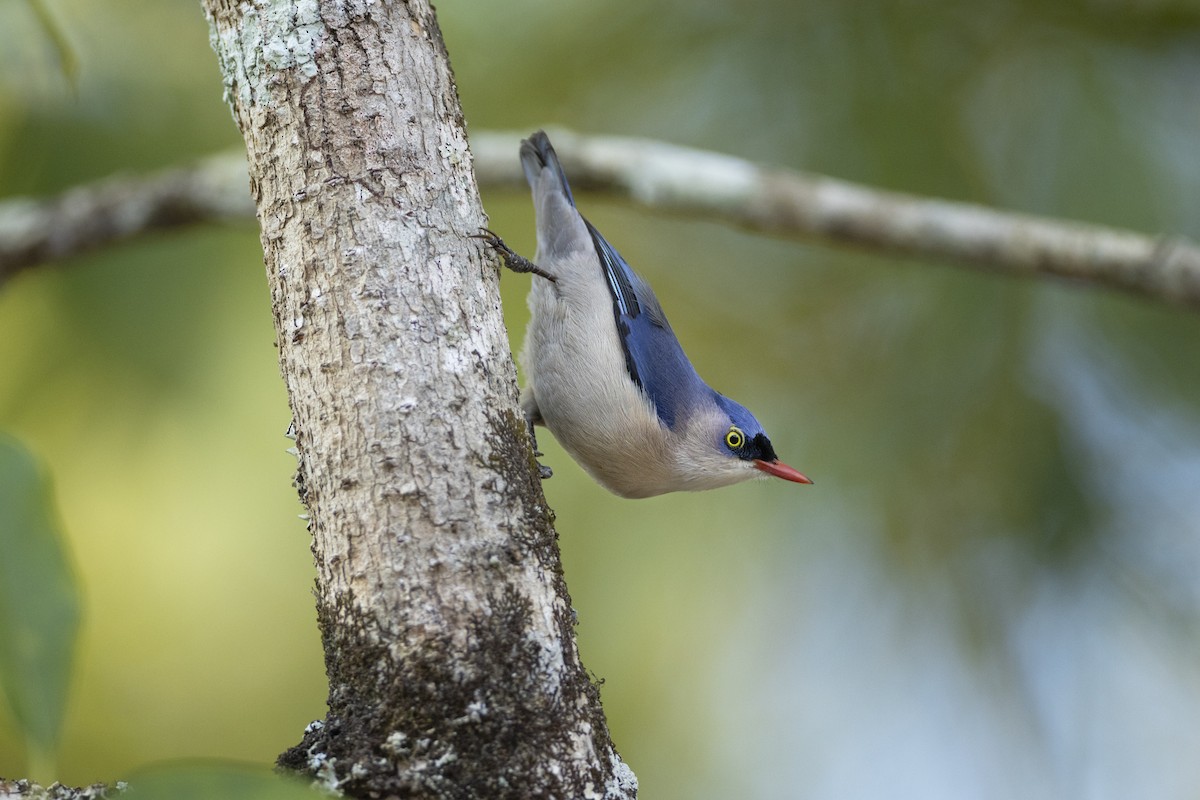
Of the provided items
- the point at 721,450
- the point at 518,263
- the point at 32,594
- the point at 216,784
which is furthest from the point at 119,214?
the point at 216,784

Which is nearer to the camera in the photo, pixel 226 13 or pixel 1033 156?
pixel 226 13

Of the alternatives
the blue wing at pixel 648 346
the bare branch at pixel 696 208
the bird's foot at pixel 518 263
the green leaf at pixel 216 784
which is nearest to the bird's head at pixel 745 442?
the blue wing at pixel 648 346

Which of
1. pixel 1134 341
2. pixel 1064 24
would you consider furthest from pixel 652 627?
pixel 1064 24

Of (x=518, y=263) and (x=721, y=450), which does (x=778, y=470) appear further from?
(x=518, y=263)

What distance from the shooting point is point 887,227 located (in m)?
3.71

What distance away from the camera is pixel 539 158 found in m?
3.69

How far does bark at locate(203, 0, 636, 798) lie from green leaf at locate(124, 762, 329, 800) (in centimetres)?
64

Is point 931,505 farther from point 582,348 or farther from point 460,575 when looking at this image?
point 460,575

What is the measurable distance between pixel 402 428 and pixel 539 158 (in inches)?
90.6

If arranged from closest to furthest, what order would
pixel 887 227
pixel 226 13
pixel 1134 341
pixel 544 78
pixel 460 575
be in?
pixel 460 575 → pixel 226 13 → pixel 887 227 → pixel 1134 341 → pixel 544 78

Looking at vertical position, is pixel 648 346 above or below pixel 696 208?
below

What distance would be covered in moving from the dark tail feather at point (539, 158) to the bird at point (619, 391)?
0.12 meters

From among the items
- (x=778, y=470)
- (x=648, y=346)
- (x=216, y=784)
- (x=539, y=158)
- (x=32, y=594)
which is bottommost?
(x=216, y=784)

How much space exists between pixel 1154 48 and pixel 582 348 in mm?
3403
